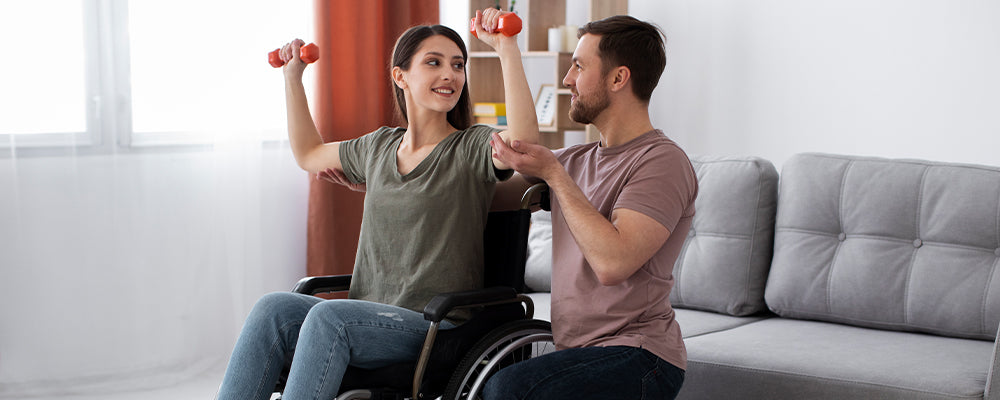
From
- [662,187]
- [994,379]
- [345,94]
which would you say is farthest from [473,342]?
[345,94]

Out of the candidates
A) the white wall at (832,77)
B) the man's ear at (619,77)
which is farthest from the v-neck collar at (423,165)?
the white wall at (832,77)

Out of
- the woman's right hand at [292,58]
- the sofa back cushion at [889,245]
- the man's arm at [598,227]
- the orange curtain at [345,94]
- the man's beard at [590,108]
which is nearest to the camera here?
the man's arm at [598,227]

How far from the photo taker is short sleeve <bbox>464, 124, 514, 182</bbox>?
1820 mm

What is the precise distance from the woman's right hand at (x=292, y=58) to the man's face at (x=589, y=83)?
0.66 meters

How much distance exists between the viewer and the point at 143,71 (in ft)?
10.2

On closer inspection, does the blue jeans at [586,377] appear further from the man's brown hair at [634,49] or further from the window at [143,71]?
the window at [143,71]

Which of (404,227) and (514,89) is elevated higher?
(514,89)

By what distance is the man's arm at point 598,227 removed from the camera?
63.5 inches

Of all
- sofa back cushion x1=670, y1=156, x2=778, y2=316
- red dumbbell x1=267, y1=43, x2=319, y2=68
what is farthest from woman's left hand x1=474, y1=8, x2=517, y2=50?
sofa back cushion x1=670, y1=156, x2=778, y2=316

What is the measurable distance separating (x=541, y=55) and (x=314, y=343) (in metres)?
2.14

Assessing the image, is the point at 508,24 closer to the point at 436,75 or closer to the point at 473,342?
the point at 436,75

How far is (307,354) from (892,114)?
2.37 meters

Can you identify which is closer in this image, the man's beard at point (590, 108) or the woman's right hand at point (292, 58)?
the man's beard at point (590, 108)

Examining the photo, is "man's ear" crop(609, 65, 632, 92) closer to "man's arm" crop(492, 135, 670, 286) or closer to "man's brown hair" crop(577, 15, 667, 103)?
"man's brown hair" crop(577, 15, 667, 103)
